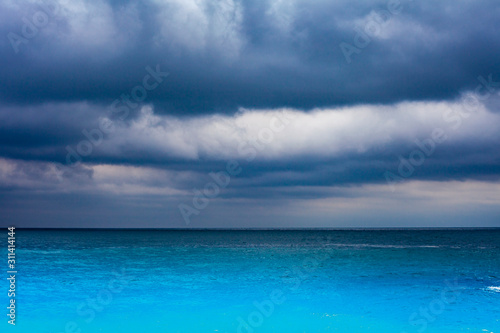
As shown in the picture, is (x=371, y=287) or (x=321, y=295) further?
(x=371, y=287)

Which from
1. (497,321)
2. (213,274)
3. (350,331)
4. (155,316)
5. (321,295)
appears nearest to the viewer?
(350,331)

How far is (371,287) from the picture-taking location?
37875 mm

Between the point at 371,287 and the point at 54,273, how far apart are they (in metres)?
31.0

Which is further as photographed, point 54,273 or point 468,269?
point 468,269

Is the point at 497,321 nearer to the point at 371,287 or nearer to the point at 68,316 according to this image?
the point at 371,287

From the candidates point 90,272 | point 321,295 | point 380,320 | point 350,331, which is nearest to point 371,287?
point 321,295

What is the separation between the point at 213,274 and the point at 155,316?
20046 mm

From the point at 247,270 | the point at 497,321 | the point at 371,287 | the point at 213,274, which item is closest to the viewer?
the point at 497,321

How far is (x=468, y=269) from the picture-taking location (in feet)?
173

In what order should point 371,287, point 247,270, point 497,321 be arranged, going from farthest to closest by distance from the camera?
point 247,270, point 371,287, point 497,321

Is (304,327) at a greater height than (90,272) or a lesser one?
lesser

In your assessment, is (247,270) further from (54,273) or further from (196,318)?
(196,318)

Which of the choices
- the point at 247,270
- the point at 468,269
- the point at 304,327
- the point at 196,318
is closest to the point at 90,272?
the point at 247,270

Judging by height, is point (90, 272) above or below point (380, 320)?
above
